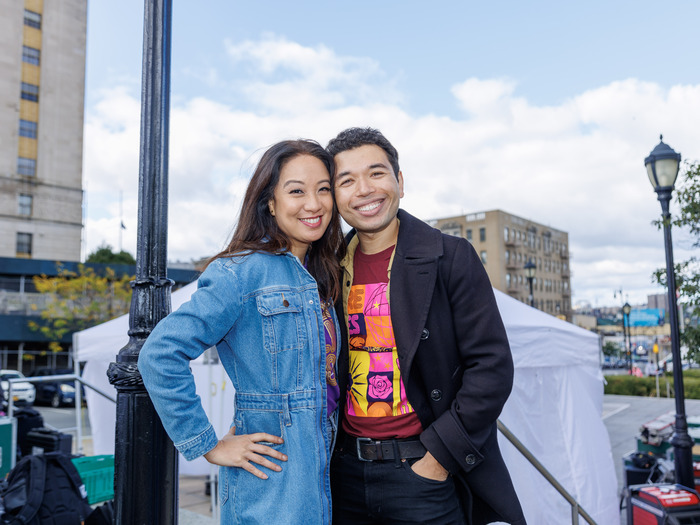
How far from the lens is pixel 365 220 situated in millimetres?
2305

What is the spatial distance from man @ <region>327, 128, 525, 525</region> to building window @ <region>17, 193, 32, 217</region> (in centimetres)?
4777

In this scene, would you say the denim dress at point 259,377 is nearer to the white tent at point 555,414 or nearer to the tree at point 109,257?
the white tent at point 555,414

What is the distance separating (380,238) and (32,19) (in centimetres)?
5265

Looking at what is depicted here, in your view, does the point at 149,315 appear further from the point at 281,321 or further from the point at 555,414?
the point at 555,414

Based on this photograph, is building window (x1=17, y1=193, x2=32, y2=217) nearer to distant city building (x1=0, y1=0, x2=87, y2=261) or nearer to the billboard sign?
distant city building (x1=0, y1=0, x2=87, y2=261)

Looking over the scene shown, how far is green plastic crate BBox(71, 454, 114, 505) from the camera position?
5.85 m

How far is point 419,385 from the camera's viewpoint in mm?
2121

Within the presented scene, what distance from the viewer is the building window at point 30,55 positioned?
1704 inches

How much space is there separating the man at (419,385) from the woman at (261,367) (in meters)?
0.20

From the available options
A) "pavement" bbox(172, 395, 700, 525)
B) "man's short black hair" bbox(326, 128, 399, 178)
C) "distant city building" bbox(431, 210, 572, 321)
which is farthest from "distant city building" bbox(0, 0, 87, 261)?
"man's short black hair" bbox(326, 128, 399, 178)

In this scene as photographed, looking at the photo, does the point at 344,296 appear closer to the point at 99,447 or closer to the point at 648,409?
the point at 99,447

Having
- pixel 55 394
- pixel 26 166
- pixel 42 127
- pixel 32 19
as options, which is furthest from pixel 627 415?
pixel 32 19

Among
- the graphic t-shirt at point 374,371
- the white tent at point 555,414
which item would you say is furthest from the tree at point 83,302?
the graphic t-shirt at point 374,371

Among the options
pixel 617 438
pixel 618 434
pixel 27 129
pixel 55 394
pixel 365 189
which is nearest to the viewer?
pixel 365 189
